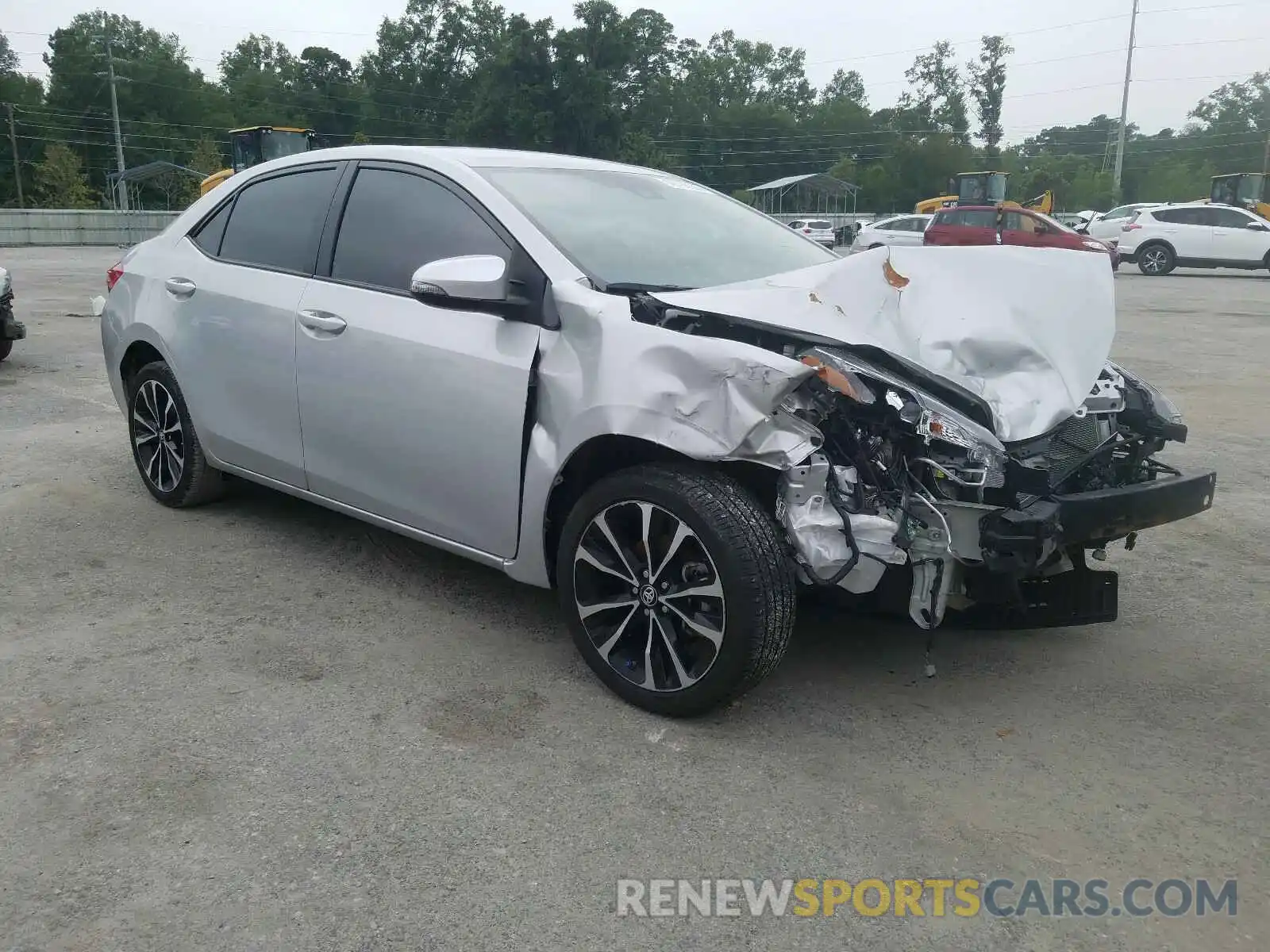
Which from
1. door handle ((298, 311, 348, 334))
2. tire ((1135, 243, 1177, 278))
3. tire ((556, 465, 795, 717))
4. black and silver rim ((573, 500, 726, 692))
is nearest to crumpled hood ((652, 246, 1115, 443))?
tire ((556, 465, 795, 717))

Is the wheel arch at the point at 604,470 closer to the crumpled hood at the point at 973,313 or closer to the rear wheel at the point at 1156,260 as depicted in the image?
the crumpled hood at the point at 973,313

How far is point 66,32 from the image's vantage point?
72.1 meters

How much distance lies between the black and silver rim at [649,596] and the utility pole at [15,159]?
226 ft

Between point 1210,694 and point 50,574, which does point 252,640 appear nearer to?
point 50,574

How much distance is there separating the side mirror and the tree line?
183 ft

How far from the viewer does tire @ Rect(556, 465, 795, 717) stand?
113 inches

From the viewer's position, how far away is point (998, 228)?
22.8 metres

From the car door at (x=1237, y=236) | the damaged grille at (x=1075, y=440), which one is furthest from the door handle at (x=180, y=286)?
the car door at (x=1237, y=236)

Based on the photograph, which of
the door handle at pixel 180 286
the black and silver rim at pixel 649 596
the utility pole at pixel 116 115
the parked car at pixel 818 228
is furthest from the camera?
the utility pole at pixel 116 115

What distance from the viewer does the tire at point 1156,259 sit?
82.3 feet

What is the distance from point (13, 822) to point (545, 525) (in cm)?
163

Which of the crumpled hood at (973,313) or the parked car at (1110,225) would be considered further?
the parked car at (1110,225)

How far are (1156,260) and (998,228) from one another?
5394 millimetres

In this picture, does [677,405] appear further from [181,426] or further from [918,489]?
[181,426]
